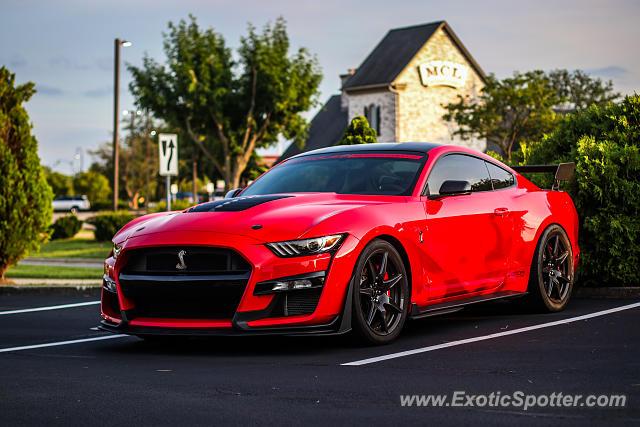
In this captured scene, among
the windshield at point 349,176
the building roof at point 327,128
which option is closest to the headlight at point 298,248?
the windshield at point 349,176

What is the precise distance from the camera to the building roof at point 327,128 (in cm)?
6112

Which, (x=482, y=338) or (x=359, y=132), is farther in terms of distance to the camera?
(x=359, y=132)

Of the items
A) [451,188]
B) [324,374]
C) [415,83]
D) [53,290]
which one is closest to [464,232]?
[451,188]

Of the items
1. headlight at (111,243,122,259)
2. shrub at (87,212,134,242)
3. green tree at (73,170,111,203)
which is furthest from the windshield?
green tree at (73,170,111,203)

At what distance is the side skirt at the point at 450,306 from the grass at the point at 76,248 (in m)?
18.7

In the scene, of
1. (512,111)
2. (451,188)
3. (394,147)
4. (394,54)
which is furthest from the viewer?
(394,54)

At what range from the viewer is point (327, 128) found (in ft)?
207

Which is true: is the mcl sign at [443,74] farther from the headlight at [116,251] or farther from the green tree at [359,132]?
the headlight at [116,251]

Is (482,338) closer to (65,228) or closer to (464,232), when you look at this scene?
(464,232)

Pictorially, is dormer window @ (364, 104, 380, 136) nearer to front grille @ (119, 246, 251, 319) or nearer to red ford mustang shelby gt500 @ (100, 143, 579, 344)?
red ford mustang shelby gt500 @ (100, 143, 579, 344)

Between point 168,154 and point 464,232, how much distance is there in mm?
10288

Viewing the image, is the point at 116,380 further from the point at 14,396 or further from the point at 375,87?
the point at 375,87

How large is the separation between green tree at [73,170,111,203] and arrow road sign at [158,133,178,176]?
10298 centimetres

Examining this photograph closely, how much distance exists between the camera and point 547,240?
29.0ft
